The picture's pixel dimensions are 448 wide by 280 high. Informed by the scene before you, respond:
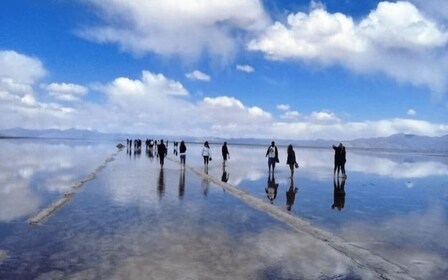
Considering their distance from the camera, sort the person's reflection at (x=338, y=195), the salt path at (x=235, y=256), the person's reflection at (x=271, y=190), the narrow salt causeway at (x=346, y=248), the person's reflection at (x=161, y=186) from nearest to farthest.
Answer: the salt path at (x=235, y=256)
the narrow salt causeway at (x=346, y=248)
the person's reflection at (x=338, y=195)
the person's reflection at (x=271, y=190)
the person's reflection at (x=161, y=186)

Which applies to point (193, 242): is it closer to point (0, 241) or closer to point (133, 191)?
point (0, 241)

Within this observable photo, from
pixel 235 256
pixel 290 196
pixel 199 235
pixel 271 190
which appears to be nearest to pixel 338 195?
pixel 290 196

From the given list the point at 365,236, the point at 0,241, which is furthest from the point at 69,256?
the point at 365,236

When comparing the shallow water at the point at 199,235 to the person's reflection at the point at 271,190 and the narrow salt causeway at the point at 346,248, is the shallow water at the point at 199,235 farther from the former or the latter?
the person's reflection at the point at 271,190

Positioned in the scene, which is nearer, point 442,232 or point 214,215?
point 442,232

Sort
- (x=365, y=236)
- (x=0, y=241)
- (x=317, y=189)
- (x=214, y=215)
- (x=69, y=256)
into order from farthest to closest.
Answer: (x=317, y=189), (x=214, y=215), (x=365, y=236), (x=0, y=241), (x=69, y=256)

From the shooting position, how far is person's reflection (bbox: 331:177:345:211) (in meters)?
17.3

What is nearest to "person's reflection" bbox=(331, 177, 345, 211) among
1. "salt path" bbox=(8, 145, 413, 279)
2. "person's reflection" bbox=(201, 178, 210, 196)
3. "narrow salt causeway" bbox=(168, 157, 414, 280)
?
"narrow salt causeway" bbox=(168, 157, 414, 280)

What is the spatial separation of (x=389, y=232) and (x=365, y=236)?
46.9 inches

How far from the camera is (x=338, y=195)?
20.5 m

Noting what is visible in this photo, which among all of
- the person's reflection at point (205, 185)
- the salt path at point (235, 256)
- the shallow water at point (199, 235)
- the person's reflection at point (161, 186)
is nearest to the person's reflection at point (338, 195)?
the shallow water at point (199, 235)

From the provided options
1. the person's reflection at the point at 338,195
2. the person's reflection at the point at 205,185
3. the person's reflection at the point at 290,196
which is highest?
the person's reflection at the point at 205,185

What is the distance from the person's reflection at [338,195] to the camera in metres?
17.3

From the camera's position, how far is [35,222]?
481 inches
